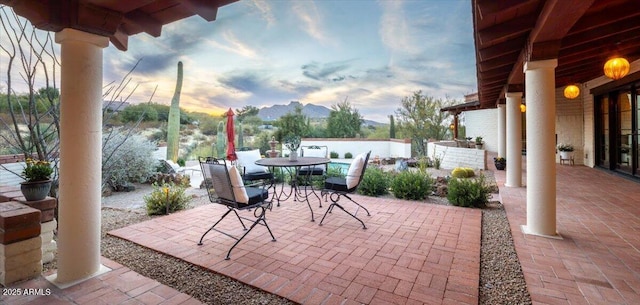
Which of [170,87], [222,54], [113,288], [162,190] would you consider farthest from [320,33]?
[113,288]

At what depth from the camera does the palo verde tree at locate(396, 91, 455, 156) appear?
13.5m

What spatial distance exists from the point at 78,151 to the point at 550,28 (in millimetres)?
4015

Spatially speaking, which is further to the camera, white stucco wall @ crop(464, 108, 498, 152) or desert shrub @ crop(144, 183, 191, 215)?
white stucco wall @ crop(464, 108, 498, 152)

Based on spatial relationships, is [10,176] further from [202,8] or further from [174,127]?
[202,8]

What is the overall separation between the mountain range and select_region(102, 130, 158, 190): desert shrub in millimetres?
9444

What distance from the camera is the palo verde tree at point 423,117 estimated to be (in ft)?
44.3

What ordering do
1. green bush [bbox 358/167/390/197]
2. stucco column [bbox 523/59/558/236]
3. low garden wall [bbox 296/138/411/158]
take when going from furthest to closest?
low garden wall [bbox 296/138/411/158]
green bush [bbox 358/167/390/197]
stucco column [bbox 523/59/558/236]

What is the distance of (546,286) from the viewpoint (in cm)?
205

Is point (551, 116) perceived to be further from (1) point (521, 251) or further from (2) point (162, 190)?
(2) point (162, 190)

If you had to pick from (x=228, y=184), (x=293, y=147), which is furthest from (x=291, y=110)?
(x=228, y=184)

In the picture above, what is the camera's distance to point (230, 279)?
225 centimetres

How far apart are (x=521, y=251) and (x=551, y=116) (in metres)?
1.43

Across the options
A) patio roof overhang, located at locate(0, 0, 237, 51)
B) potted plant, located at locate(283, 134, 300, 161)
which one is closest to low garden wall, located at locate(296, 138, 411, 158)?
potted plant, located at locate(283, 134, 300, 161)

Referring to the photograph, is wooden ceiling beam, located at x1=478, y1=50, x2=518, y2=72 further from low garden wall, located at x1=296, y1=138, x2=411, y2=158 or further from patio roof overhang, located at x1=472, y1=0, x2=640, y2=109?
low garden wall, located at x1=296, y1=138, x2=411, y2=158
